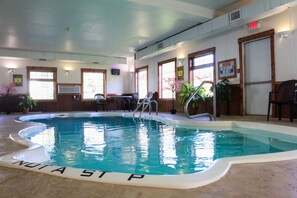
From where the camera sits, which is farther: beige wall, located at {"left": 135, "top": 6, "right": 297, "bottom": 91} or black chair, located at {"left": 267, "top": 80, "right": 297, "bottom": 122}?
beige wall, located at {"left": 135, "top": 6, "right": 297, "bottom": 91}

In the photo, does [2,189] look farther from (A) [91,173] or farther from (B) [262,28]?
(B) [262,28]

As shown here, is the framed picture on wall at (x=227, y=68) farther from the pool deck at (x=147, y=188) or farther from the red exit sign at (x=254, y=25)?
the pool deck at (x=147, y=188)

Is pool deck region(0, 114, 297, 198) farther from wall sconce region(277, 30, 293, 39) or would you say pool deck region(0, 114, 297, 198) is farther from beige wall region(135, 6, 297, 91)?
wall sconce region(277, 30, 293, 39)

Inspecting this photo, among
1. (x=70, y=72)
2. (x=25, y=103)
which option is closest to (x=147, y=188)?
(x=25, y=103)

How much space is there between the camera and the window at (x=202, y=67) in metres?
7.87

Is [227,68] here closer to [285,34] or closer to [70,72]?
[285,34]

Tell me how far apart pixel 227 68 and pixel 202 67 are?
1159 millimetres

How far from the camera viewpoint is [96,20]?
22.7 ft

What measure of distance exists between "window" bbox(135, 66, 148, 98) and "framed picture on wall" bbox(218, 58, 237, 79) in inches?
187

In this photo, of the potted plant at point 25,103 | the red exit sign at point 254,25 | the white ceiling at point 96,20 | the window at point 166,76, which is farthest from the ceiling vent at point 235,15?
the potted plant at point 25,103

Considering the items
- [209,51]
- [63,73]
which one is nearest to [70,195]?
[209,51]

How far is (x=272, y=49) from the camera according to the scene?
582 cm

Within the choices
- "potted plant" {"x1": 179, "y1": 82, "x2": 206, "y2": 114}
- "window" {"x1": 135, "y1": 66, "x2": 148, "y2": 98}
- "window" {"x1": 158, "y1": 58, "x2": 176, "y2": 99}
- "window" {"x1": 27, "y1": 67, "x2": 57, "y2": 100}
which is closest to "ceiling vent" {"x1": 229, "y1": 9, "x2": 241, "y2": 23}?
"potted plant" {"x1": 179, "y1": 82, "x2": 206, "y2": 114}

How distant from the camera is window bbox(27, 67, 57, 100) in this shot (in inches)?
442
